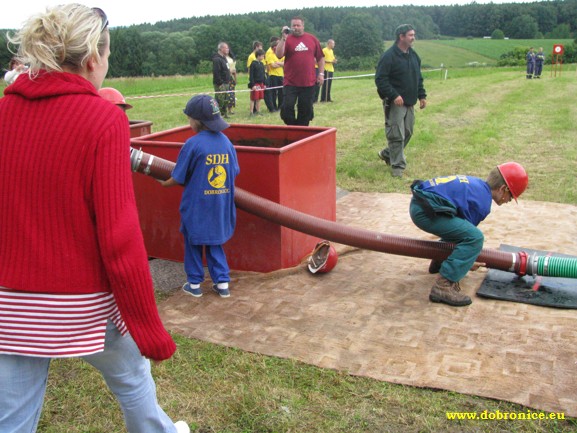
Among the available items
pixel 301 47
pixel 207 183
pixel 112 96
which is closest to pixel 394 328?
pixel 207 183

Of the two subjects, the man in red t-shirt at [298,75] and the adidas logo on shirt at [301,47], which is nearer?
the man in red t-shirt at [298,75]

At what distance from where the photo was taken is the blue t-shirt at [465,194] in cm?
394

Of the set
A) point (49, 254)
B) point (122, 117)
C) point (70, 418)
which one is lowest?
point (70, 418)

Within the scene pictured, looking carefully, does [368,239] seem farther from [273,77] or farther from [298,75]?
[273,77]

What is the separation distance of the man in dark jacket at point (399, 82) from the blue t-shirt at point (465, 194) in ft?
11.1

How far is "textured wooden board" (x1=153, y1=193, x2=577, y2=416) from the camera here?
10.2 ft

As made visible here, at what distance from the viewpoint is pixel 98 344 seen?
1.81m

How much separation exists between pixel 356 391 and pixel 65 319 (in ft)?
5.60

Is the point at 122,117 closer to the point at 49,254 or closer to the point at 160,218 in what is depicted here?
the point at 49,254

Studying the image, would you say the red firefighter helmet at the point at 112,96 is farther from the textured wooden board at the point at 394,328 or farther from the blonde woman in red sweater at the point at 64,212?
the blonde woman in red sweater at the point at 64,212

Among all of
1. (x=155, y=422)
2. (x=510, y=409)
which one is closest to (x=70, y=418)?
(x=155, y=422)

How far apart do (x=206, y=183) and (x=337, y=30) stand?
2567 inches

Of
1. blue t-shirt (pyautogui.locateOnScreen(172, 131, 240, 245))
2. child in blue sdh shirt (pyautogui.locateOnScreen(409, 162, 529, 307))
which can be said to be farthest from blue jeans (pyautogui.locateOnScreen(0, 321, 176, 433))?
child in blue sdh shirt (pyautogui.locateOnScreen(409, 162, 529, 307))

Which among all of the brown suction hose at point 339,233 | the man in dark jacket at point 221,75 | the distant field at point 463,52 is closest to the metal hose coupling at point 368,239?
the brown suction hose at point 339,233
